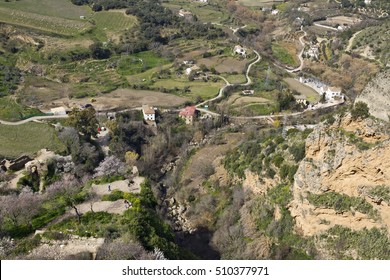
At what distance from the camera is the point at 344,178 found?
75.0 feet

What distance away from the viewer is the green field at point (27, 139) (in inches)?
1526

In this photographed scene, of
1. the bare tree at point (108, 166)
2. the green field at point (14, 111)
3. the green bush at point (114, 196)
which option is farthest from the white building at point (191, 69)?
the green bush at point (114, 196)

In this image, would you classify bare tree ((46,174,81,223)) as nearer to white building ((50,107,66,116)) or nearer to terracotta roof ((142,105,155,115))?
white building ((50,107,66,116))

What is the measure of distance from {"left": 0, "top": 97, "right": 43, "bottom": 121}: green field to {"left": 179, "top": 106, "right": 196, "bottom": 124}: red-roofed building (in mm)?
18178

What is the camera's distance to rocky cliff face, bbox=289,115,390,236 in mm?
21422

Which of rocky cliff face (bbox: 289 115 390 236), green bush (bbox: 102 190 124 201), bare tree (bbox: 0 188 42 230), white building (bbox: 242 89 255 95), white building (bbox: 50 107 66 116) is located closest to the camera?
bare tree (bbox: 0 188 42 230)

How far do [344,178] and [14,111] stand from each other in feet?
134

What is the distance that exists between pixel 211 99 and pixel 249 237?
32023mm

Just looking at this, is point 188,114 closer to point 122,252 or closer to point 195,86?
point 195,86

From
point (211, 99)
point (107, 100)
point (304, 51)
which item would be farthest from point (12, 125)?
point (304, 51)

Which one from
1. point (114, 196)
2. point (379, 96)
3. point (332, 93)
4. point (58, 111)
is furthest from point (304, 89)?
point (114, 196)

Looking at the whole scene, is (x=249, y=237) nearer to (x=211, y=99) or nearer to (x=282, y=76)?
(x=211, y=99)

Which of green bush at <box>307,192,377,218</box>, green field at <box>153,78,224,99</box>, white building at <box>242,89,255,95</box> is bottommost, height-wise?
green field at <box>153,78,224,99</box>

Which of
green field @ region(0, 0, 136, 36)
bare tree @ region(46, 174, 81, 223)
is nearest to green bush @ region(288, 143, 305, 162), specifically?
bare tree @ region(46, 174, 81, 223)
